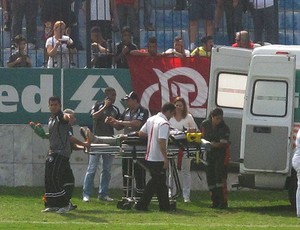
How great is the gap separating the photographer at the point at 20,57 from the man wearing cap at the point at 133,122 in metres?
2.75

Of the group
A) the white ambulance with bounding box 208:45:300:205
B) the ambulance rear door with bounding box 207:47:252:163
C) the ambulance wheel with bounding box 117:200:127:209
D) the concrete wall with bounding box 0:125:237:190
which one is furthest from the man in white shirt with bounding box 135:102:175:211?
the concrete wall with bounding box 0:125:237:190

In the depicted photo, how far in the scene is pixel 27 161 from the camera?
22.0m

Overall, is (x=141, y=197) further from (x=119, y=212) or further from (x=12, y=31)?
(x=12, y=31)

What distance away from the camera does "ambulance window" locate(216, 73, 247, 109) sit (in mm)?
21000

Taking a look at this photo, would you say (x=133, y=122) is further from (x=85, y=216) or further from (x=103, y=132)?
(x=85, y=216)

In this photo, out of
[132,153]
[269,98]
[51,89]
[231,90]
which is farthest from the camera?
[51,89]

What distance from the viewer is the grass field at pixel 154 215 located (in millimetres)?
16734

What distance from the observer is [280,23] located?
73.9 ft

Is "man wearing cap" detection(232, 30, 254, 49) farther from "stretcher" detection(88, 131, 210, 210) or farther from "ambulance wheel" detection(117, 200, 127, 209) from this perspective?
"ambulance wheel" detection(117, 200, 127, 209)

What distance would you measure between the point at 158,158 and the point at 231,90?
3.14 meters

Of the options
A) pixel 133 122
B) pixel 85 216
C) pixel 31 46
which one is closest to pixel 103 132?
pixel 133 122

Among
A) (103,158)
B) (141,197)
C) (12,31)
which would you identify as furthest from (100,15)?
(141,197)

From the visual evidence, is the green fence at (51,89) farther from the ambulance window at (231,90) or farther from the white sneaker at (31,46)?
the ambulance window at (231,90)

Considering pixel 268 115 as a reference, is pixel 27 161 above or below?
below
